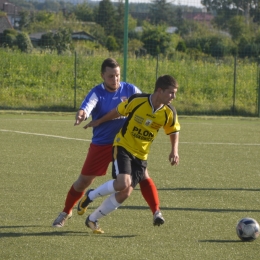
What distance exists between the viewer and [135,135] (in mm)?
5855

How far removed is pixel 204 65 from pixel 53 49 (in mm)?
5542

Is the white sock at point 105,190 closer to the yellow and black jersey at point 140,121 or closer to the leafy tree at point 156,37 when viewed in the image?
the yellow and black jersey at point 140,121

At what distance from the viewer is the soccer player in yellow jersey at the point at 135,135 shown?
18.8 feet

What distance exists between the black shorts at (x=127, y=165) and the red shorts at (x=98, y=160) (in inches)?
14.0

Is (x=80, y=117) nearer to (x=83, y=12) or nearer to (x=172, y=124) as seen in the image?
(x=172, y=124)

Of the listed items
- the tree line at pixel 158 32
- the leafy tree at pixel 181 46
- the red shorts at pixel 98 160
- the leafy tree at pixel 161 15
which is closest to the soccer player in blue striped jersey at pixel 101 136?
the red shorts at pixel 98 160

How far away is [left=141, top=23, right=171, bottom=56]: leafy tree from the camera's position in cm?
2977

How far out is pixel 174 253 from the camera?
17.3ft

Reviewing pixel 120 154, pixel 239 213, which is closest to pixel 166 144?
pixel 239 213

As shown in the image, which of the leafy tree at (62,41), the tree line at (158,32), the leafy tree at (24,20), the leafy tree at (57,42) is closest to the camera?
the leafy tree at (57,42)

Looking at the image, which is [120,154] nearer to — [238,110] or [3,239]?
[3,239]

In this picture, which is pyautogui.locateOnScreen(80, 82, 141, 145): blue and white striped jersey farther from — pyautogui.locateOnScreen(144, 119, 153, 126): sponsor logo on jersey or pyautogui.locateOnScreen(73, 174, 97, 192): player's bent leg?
pyautogui.locateOnScreen(144, 119, 153, 126): sponsor logo on jersey

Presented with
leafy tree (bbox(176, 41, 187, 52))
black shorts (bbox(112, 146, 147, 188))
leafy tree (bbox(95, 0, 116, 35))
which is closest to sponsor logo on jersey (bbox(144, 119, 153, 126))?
black shorts (bbox(112, 146, 147, 188))

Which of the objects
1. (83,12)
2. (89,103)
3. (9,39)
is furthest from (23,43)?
(89,103)
